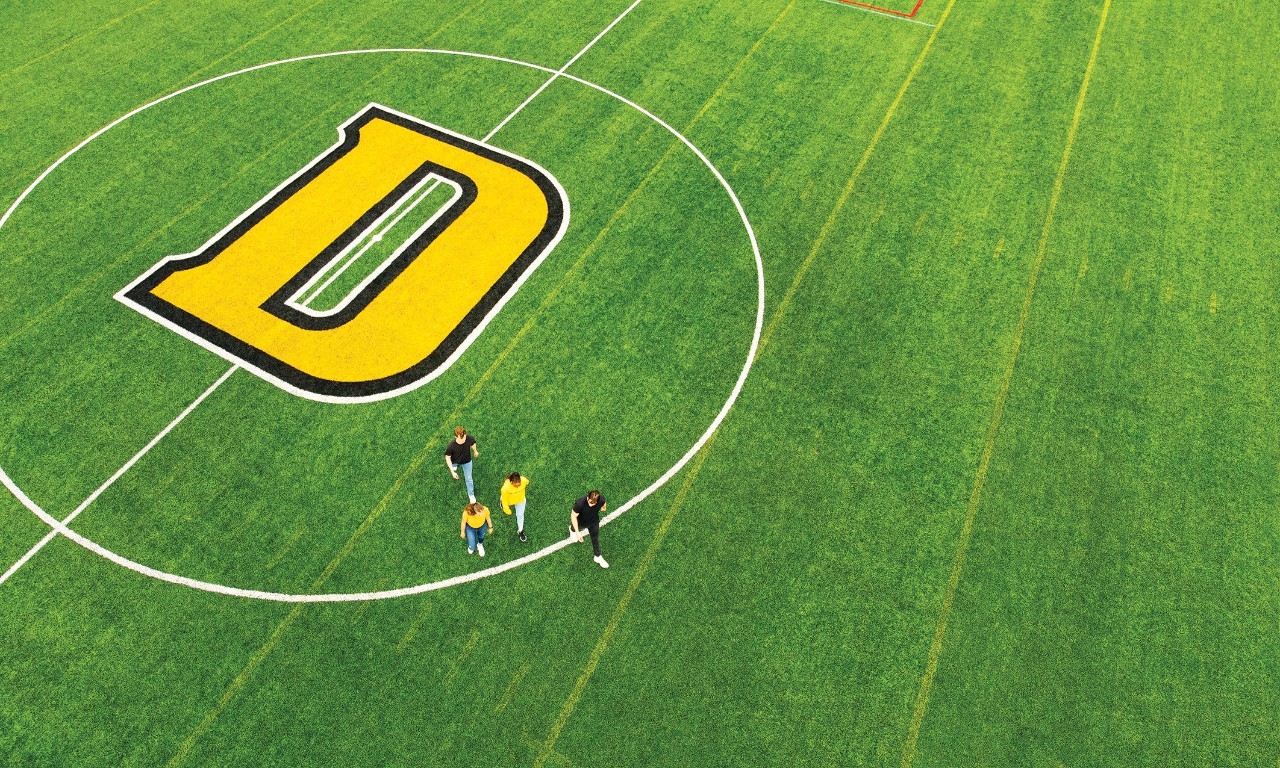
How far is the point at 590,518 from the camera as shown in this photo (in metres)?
10.1

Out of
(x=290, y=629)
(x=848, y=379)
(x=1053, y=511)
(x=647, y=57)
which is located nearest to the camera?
(x=290, y=629)

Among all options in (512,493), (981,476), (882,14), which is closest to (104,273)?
(512,493)

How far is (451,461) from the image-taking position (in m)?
10.8

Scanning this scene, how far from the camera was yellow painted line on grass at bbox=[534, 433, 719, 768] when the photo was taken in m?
9.25

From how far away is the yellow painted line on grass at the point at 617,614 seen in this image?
9.25 metres

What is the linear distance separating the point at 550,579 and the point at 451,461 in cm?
220

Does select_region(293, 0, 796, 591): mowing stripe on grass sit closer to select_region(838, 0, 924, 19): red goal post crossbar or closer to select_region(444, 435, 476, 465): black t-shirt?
select_region(444, 435, 476, 465): black t-shirt

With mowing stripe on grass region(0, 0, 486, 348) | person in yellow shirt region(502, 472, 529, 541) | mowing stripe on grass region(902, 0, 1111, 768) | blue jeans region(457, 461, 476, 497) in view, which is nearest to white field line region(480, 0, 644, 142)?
mowing stripe on grass region(0, 0, 486, 348)

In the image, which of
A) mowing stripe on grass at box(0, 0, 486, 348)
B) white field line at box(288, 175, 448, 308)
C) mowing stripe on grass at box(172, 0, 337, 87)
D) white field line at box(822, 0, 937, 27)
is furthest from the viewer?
white field line at box(822, 0, 937, 27)

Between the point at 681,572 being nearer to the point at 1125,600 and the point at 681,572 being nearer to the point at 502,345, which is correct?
the point at 502,345

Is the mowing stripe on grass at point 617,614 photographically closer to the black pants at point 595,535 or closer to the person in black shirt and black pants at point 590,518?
the person in black shirt and black pants at point 590,518

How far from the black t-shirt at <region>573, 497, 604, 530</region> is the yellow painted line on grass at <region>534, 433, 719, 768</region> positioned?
1.08m

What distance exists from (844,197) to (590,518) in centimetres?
953

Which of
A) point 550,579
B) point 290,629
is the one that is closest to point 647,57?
point 550,579
